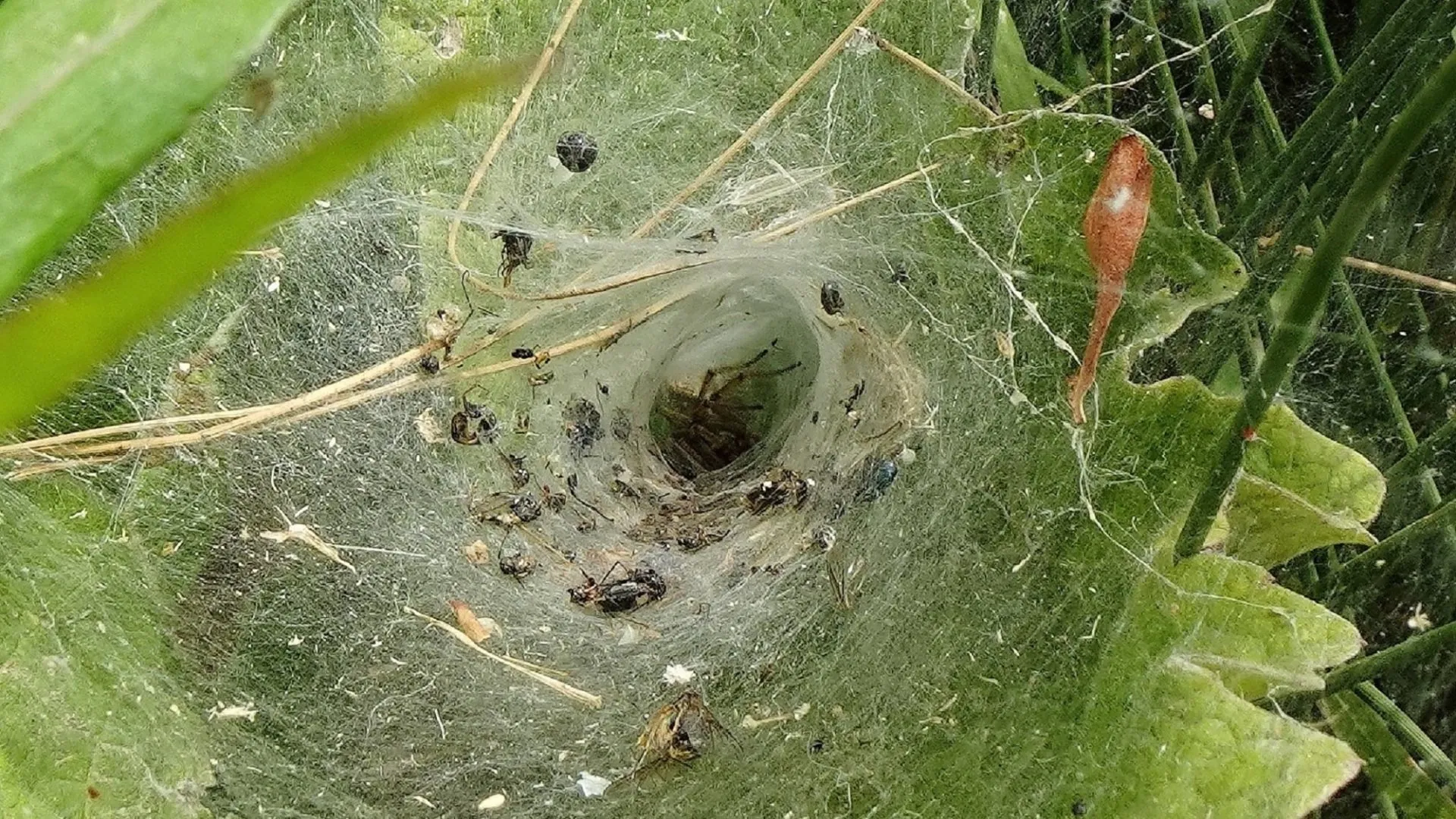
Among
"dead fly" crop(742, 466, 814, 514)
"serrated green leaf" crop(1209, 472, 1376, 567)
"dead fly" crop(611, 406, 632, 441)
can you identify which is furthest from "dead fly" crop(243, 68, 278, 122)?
"serrated green leaf" crop(1209, 472, 1376, 567)

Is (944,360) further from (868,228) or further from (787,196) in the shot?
(787,196)

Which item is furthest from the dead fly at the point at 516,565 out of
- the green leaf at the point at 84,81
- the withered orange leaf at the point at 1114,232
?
the green leaf at the point at 84,81

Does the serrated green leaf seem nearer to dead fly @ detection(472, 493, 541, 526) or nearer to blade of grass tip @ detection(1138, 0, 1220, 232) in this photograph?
blade of grass tip @ detection(1138, 0, 1220, 232)

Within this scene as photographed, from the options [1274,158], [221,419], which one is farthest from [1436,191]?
[221,419]

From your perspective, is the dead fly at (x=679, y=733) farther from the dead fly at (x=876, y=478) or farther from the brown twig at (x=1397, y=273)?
the brown twig at (x=1397, y=273)

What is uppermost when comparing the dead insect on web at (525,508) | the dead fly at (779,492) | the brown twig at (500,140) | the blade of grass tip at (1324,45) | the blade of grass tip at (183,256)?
the blade of grass tip at (183,256)

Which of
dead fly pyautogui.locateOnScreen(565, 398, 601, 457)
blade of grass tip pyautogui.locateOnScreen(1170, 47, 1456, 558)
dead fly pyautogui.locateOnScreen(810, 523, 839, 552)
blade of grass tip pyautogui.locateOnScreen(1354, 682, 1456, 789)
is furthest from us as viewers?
dead fly pyautogui.locateOnScreen(565, 398, 601, 457)

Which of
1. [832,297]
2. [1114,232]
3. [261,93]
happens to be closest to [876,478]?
[832,297]
